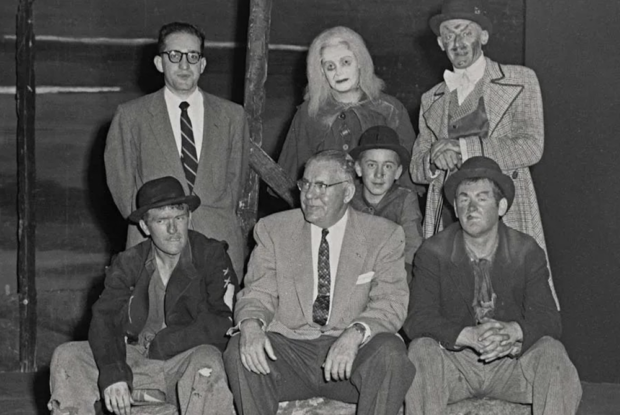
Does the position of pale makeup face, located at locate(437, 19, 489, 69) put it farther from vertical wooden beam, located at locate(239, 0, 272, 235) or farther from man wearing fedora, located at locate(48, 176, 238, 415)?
vertical wooden beam, located at locate(239, 0, 272, 235)

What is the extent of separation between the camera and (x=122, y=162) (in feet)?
18.2

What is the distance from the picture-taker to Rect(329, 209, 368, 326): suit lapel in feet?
16.2

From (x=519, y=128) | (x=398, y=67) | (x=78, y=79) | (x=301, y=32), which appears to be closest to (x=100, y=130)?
(x=78, y=79)

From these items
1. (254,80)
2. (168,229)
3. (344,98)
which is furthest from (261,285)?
(254,80)

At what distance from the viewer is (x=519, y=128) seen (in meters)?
5.31

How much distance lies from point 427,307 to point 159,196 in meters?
1.26

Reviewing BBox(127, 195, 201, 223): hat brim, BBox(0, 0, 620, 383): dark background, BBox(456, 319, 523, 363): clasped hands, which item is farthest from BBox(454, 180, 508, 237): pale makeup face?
BBox(0, 0, 620, 383): dark background

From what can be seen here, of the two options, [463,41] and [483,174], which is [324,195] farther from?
[463,41]

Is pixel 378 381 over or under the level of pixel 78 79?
under

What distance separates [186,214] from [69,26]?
11.5 feet

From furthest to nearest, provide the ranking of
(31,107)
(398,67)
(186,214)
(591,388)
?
(398,67), (31,107), (591,388), (186,214)

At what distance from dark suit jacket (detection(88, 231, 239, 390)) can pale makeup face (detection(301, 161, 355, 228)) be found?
1.51 ft

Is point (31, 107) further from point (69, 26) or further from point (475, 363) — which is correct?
point (475, 363)

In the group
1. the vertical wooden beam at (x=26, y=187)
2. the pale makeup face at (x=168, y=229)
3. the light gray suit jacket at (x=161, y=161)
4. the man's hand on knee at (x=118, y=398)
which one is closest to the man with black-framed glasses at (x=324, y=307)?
the pale makeup face at (x=168, y=229)
